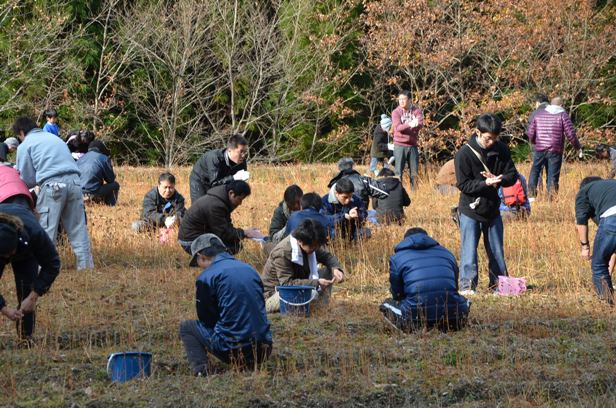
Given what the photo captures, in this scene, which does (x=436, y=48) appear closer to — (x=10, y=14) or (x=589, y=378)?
(x=10, y=14)

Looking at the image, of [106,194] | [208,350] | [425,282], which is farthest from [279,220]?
[208,350]

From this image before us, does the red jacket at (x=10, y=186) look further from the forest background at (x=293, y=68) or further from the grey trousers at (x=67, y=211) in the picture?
the forest background at (x=293, y=68)

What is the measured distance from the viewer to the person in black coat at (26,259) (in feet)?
25.9

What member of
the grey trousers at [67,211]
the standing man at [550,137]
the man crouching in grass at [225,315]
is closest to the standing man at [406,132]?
the standing man at [550,137]

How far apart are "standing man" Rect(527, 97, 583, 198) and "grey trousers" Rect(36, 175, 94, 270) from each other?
881 centimetres

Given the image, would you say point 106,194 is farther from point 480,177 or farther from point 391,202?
point 480,177

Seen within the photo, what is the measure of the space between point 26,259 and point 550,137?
38.3ft

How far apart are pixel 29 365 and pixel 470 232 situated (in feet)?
15.9

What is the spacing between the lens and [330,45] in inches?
1146

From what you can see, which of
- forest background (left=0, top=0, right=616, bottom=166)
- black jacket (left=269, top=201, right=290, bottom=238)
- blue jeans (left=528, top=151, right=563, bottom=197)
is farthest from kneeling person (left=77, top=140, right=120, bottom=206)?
forest background (left=0, top=0, right=616, bottom=166)

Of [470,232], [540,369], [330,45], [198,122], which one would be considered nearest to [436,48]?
[330,45]

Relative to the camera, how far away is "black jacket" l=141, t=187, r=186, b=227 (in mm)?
14766

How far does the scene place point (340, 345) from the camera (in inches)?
348

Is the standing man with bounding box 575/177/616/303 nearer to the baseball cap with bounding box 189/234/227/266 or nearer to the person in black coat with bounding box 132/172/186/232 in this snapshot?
the baseball cap with bounding box 189/234/227/266
